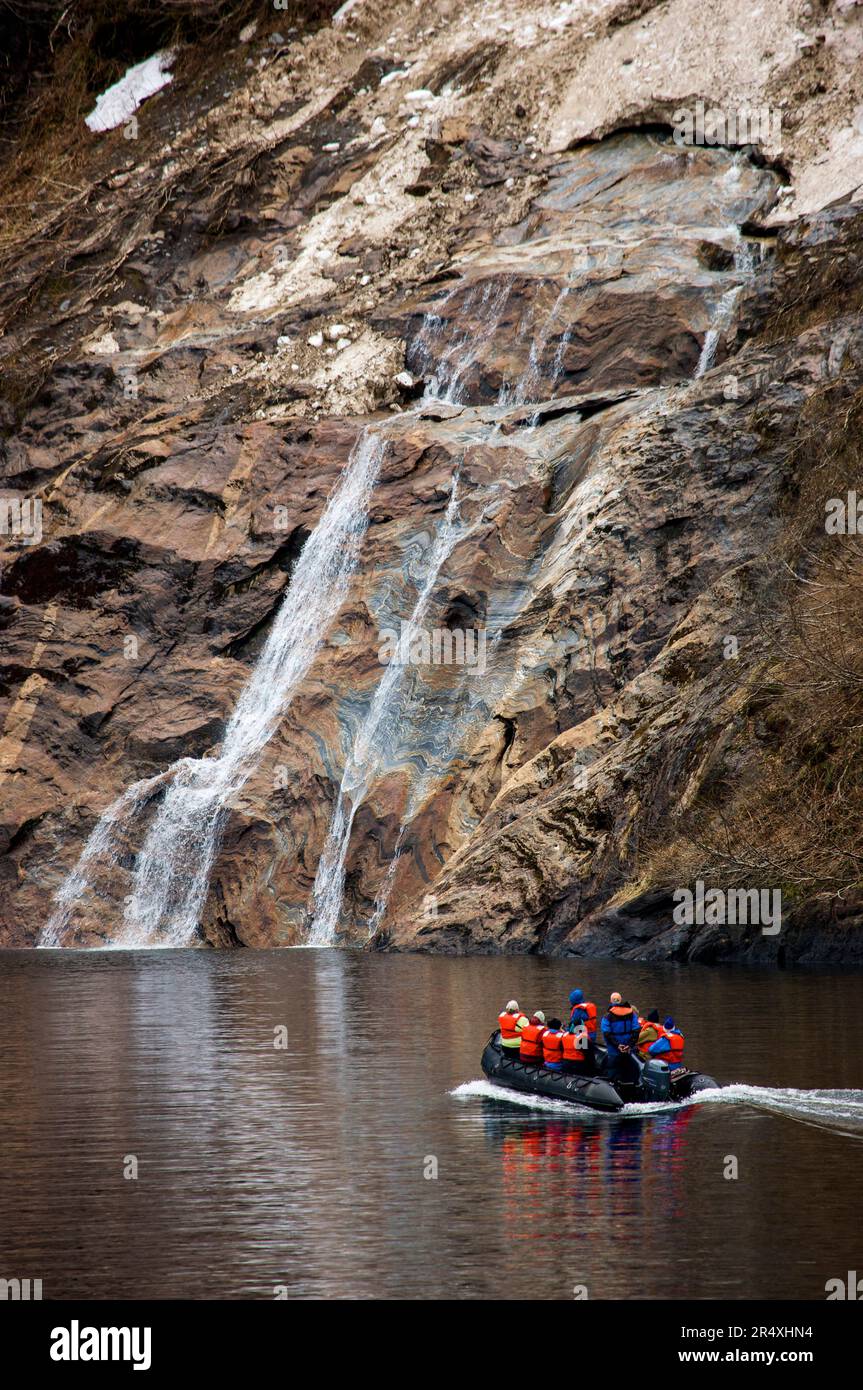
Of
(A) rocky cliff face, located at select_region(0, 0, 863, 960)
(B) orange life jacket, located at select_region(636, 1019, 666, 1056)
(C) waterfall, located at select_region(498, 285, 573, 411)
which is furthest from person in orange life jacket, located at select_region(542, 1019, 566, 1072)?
(C) waterfall, located at select_region(498, 285, 573, 411)

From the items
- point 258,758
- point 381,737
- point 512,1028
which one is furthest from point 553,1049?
point 258,758

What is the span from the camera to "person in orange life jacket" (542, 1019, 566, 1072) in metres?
28.0

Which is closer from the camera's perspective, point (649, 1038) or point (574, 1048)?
point (649, 1038)

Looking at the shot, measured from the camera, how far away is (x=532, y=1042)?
2805cm

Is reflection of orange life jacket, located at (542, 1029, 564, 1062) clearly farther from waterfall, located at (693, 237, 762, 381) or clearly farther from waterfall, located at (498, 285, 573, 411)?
waterfall, located at (498, 285, 573, 411)

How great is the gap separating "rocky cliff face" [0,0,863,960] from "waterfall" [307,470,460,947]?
0.91ft

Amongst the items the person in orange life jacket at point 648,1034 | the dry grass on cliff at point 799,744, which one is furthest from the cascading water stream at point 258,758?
the person in orange life jacket at point 648,1034

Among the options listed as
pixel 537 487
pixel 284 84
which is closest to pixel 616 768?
pixel 537 487

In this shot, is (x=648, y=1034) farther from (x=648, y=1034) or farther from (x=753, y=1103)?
(x=753, y=1103)

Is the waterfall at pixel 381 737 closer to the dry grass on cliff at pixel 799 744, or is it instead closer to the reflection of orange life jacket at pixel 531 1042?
the dry grass on cliff at pixel 799 744

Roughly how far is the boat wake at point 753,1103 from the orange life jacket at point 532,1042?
0.71 m

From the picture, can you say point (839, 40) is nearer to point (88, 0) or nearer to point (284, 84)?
point (284, 84)

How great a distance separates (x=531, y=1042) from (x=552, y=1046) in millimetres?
354

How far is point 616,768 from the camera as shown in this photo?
2066 inches
